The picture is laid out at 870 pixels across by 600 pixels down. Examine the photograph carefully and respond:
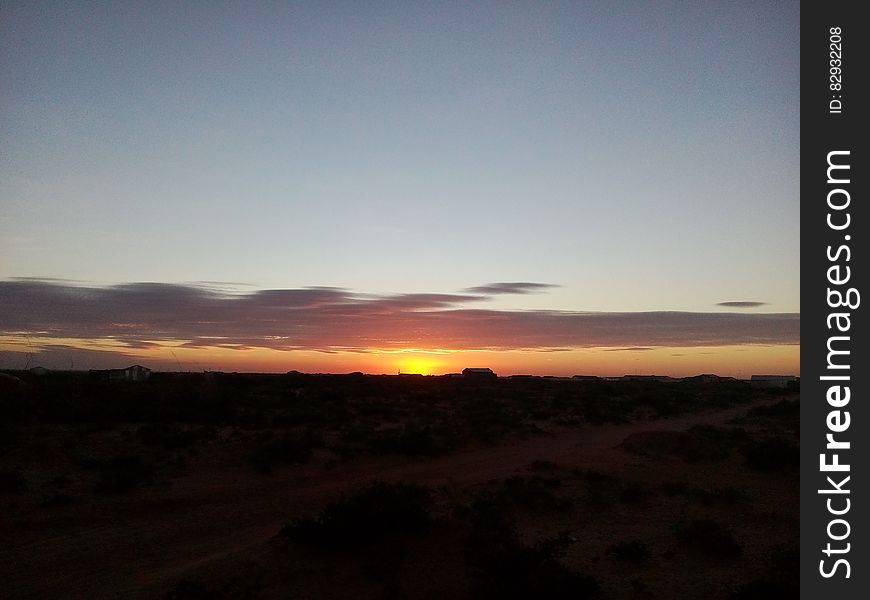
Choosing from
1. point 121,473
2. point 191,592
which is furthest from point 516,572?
point 121,473

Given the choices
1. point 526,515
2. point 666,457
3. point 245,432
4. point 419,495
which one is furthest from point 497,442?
point 419,495

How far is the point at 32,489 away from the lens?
1539 cm

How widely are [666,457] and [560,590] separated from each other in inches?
599

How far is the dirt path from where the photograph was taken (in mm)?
10109

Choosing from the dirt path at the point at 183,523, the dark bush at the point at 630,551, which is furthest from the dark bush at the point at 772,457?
the dark bush at the point at 630,551

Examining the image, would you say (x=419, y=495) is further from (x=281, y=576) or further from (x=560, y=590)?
(x=560, y=590)

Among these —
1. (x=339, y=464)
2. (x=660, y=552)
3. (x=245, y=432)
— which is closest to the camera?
(x=660, y=552)

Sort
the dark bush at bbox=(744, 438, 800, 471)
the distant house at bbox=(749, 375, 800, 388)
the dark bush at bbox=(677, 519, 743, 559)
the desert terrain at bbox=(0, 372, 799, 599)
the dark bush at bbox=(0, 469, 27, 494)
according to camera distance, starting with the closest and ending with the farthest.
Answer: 1. the desert terrain at bbox=(0, 372, 799, 599)
2. the dark bush at bbox=(677, 519, 743, 559)
3. the dark bush at bbox=(0, 469, 27, 494)
4. the dark bush at bbox=(744, 438, 800, 471)
5. the distant house at bbox=(749, 375, 800, 388)

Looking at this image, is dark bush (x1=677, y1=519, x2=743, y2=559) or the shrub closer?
dark bush (x1=677, y1=519, x2=743, y2=559)

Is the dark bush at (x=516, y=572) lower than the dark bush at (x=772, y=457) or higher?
higher

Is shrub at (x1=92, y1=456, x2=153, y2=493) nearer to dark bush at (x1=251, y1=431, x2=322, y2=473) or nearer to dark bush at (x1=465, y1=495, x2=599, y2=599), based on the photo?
dark bush at (x1=251, y1=431, x2=322, y2=473)

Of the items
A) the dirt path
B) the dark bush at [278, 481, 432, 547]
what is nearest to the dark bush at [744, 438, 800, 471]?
the dirt path

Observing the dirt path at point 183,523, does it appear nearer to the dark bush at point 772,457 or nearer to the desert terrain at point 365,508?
the desert terrain at point 365,508

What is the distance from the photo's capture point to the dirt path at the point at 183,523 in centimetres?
1011
